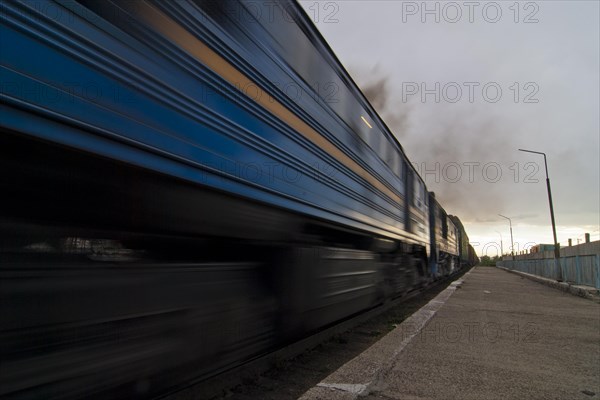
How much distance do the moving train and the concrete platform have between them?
64 centimetres

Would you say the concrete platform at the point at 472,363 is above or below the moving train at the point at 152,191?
below

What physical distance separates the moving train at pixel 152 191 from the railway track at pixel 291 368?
37 centimetres

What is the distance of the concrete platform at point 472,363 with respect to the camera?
3.26m

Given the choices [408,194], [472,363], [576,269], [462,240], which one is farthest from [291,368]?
[462,240]

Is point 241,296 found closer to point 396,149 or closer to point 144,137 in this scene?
point 144,137

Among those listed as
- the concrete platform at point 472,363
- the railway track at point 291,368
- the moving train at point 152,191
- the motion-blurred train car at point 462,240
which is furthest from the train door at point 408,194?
the motion-blurred train car at point 462,240

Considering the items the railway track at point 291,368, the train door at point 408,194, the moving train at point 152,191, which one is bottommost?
the railway track at point 291,368

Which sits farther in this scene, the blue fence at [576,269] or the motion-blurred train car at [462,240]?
the motion-blurred train car at [462,240]

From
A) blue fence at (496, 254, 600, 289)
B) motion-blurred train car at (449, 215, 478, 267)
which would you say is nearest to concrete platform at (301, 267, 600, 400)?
blue fence at (496, 254, 600, 289)

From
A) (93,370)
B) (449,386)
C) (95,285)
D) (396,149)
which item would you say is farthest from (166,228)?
(396,149)

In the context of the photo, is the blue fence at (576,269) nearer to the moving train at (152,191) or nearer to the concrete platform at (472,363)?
the concrete platform at (472,363)

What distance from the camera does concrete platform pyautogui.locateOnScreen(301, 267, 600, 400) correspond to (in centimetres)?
326

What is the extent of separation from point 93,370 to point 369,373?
2280 millimetres

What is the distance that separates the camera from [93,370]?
1.71 meters
